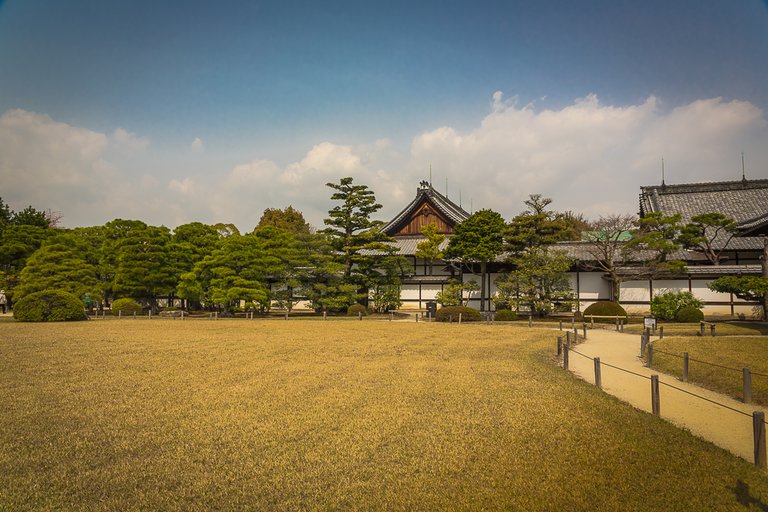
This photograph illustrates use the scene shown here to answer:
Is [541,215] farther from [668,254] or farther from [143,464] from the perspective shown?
[143,464]

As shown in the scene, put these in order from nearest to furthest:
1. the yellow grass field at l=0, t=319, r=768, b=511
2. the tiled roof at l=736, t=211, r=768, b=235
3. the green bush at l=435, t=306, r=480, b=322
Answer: the yellow grass field at l=0, t=319, r=768, b=511, the tiled roof at l=736, t=211, r=768, b=235, the green bush at l=435, t=306, r=480, b=322

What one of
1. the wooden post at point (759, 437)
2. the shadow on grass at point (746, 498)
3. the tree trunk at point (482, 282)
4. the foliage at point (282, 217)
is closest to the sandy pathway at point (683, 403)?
the wooden post at point (759, 437)

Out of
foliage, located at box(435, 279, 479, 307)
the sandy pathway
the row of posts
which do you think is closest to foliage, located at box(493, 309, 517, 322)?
foliage, located at box(435, 279, 479, 307)

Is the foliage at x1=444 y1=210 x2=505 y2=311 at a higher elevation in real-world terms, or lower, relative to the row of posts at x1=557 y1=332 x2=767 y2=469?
higher

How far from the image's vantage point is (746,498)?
4.91 metres

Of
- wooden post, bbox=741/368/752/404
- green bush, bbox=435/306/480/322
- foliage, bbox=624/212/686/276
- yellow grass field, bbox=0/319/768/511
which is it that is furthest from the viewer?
foliage, bbox=624/212/686/276

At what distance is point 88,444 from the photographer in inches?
251

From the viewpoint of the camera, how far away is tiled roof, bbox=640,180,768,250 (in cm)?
3551

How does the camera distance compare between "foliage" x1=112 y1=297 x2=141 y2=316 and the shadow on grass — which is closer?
the shadow on grass

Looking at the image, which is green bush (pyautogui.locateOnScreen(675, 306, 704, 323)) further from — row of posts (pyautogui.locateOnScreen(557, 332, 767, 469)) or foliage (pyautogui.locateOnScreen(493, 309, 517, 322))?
row of posts (pyautogui.locateOnScreen(557, 332, 767, 469))

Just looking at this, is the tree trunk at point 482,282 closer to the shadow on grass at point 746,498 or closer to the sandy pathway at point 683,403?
the sandy pathway at point 683,403

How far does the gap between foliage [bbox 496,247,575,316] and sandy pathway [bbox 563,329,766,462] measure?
48.1 feet

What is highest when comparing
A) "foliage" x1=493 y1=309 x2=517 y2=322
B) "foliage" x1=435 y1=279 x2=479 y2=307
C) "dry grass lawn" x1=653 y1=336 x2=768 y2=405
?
"foliage" x1=435 y1=279 x2=479 y2=307

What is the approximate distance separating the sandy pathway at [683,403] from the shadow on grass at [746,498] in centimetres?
111
